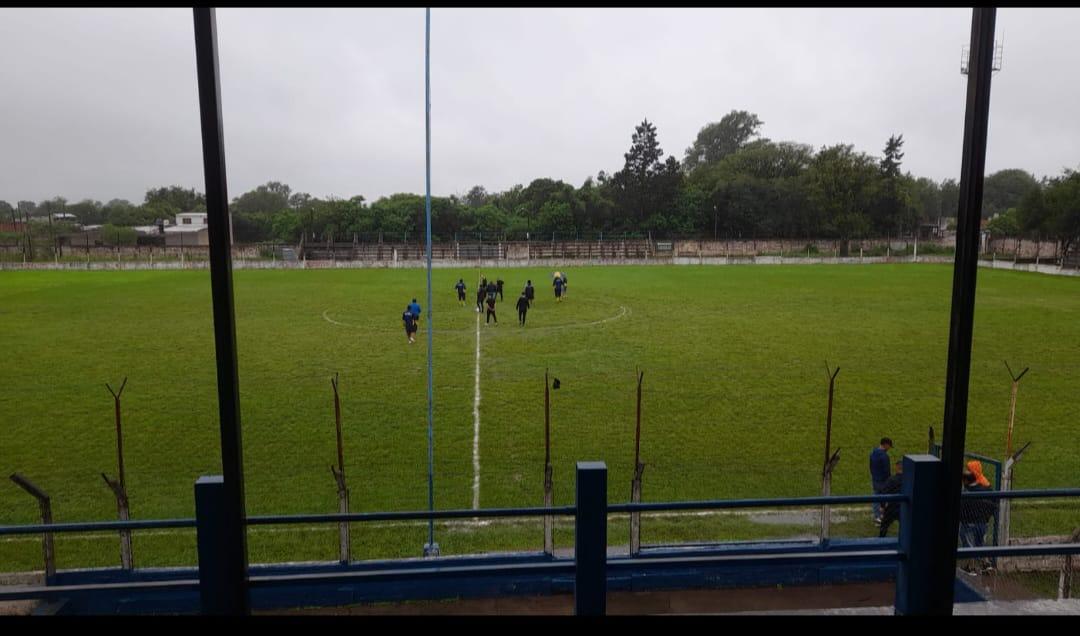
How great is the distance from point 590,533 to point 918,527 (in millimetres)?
1644

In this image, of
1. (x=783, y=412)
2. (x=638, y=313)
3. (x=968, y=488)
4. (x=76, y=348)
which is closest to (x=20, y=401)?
(x=76, y=348)

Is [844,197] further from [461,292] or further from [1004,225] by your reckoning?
[461,292]

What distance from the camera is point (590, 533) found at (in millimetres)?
3447

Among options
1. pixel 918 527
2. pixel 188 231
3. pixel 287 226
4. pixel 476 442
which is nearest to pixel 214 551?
pixel 918 527

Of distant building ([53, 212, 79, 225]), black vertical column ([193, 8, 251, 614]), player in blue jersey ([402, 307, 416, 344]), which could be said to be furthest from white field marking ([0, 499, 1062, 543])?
distant building ([53, 212, 79, 225])

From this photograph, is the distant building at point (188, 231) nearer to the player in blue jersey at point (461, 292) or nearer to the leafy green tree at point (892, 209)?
the player in blue jersey at point (461, 292)

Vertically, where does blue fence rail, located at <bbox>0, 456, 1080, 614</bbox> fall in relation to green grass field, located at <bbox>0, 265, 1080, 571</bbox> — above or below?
above

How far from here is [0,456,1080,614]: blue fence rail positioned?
130 inches

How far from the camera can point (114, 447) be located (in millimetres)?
12289

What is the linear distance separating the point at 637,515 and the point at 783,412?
314 inches

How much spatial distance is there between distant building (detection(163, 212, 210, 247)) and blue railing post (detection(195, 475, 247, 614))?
63461mm

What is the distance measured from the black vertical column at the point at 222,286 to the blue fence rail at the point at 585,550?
0.15ft

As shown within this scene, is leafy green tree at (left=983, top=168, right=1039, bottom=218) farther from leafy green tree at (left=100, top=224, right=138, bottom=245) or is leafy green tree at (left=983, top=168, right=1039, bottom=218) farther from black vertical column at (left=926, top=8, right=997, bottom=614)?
leafy green tree at (left=100, top=224, right=138, bottom=245)

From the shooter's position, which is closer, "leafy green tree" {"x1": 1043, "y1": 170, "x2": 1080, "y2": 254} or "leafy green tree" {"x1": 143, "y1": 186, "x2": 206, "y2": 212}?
"leafy green tree" {"x1": 1043, "y1": 170, "x2": 1080, "y2": 254}
